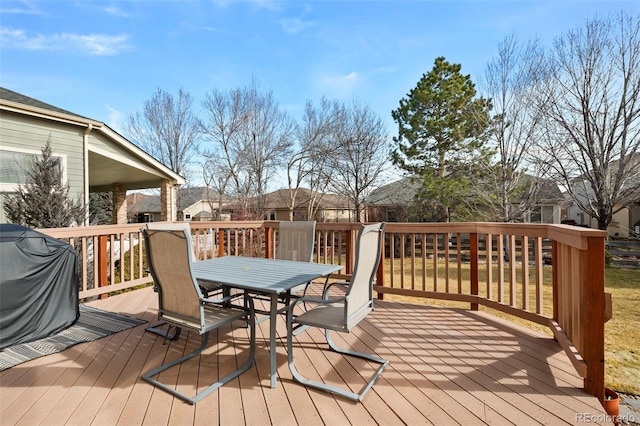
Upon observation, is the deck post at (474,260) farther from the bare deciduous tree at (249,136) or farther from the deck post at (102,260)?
the bare deciduous tree at (249,136)

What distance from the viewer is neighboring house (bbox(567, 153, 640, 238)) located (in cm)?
885

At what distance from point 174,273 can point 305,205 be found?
17.6 m

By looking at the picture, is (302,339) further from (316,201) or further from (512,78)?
(316,201)

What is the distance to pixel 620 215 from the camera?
60.4 ft

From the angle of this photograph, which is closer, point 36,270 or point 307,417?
point 307,417

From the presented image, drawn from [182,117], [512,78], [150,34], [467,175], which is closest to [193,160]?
[182,117]

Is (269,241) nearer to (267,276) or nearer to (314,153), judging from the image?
(267,276)

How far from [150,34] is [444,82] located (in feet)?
34.2

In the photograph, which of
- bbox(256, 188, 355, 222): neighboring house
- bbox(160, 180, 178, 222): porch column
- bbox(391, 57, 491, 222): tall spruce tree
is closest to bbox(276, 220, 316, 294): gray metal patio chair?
bbox(160, 180, 178, 222): porch column

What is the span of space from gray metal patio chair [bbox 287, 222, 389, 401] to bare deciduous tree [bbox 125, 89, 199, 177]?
18.8 m

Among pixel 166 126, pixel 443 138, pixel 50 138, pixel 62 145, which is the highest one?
pixel 166 126

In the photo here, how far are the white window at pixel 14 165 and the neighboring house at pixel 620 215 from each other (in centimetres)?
1367

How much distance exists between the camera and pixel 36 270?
9.32 feet

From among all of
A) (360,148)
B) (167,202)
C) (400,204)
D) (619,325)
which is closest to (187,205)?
(360,148)
